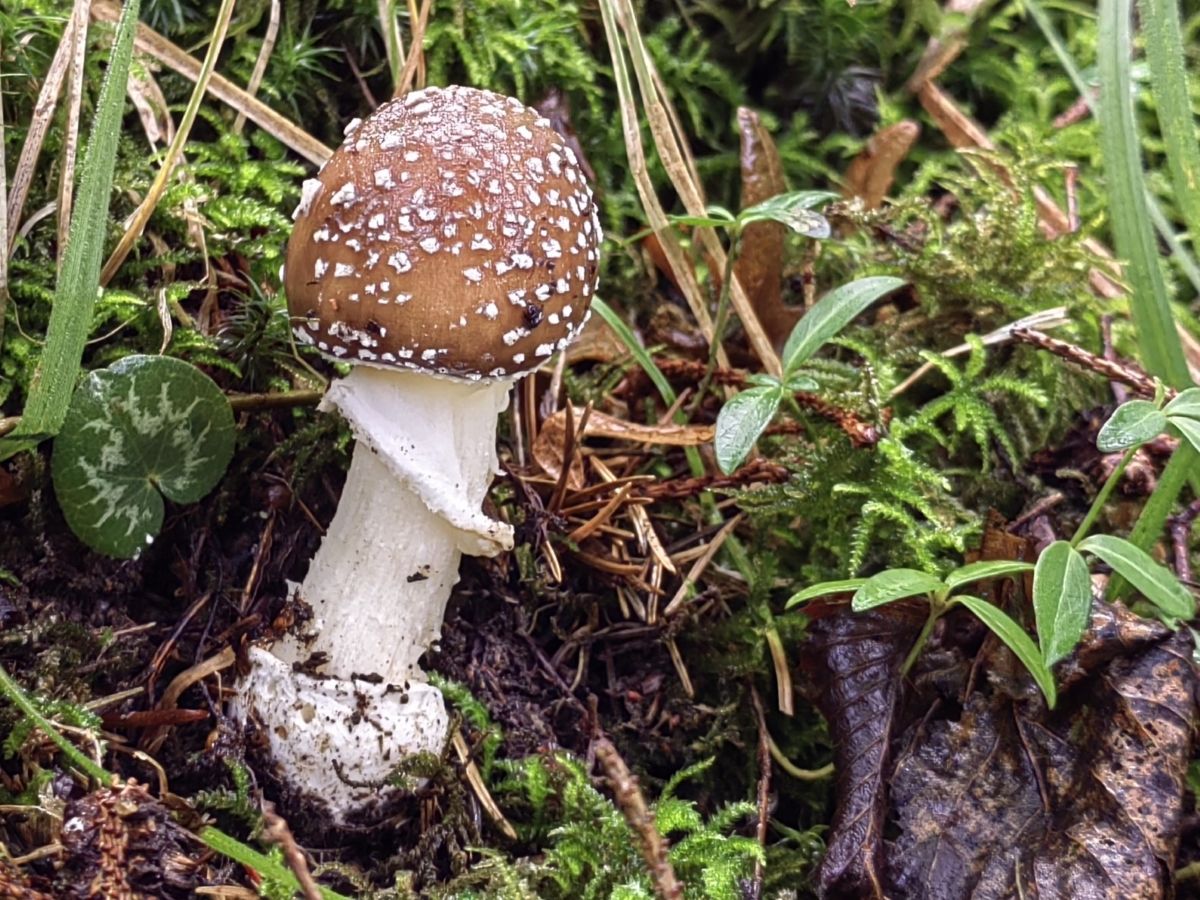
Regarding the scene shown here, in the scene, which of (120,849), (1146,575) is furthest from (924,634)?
(120,849)

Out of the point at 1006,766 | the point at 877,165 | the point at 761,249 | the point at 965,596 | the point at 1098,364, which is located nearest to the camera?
the point at 965,596

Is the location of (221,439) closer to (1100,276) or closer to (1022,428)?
(1022,428)

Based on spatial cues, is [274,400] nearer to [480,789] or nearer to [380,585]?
[380,585]

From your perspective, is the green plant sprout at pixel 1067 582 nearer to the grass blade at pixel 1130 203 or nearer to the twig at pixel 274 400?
the grass blade at pixel 1130 203

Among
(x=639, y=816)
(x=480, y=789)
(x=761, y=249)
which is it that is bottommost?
(x=480, y=789)

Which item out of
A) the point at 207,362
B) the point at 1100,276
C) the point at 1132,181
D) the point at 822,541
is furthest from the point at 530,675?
the point at 1100,276

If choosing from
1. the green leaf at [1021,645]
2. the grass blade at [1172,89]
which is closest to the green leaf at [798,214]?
the grass blade at [1172,89]
